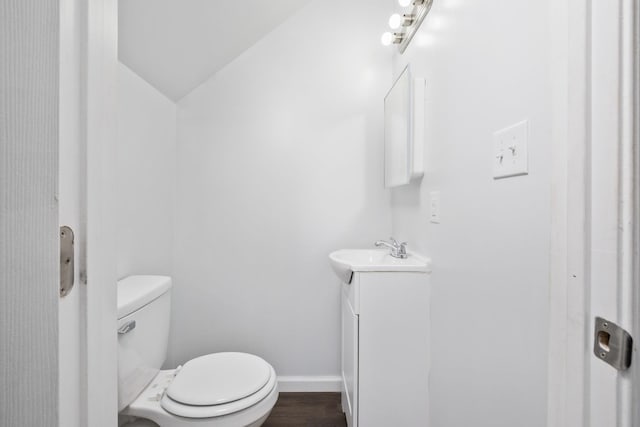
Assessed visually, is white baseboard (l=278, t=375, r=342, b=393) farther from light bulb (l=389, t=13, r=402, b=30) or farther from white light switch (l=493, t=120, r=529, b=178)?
light bulb (l=389, t=13, r=402, b=30)

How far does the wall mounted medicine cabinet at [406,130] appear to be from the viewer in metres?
1.28

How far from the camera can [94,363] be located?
343 millimetres

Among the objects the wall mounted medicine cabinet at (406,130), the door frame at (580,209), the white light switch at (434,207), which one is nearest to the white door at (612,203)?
the door frame at (580,209)

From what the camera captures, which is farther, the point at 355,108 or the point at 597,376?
the point at 355,108

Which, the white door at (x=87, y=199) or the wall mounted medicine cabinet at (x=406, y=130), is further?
the wall mounted medicine cabinet at (x=406, y=130)

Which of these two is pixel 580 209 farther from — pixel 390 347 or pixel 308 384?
pixel 308 384

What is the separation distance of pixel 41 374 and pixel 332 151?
1.62 m

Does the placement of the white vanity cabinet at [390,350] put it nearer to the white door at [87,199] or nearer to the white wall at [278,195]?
the white wall at [278,195]

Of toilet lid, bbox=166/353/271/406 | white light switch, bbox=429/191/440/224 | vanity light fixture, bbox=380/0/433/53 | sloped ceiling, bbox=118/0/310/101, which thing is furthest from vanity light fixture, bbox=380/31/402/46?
toilet lid, bbox=166/353/271/406

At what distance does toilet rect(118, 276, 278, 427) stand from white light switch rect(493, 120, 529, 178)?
42.5 inches

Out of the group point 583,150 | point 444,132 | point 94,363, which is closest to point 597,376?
point 583,150

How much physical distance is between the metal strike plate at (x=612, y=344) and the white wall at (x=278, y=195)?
4.62 feet

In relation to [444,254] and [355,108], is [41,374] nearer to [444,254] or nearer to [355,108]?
[444,254]

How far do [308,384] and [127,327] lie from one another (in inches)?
44.8
